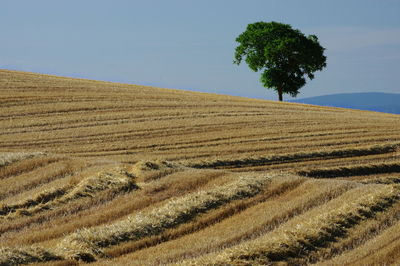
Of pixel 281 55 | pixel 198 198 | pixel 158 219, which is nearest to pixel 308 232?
pixel 158 219

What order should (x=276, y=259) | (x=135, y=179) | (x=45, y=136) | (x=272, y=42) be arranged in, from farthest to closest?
(x=272, y=42) → (x=45, y=136) → (x=135, y=179) → (x=276, y=259)

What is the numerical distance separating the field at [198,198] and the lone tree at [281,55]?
2841 cm

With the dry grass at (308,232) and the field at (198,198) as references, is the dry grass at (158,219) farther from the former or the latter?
the dry grass at (308,232)

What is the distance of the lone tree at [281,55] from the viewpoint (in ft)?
178

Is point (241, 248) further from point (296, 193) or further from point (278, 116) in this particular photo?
point (278, 116)

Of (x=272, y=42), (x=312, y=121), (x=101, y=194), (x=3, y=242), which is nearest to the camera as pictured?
(x=3, y=242)

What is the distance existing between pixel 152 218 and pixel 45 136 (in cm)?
1507

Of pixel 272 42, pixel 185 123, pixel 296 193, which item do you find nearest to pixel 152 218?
pixel 296 193

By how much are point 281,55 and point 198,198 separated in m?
44.3

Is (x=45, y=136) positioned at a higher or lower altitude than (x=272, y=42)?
lower

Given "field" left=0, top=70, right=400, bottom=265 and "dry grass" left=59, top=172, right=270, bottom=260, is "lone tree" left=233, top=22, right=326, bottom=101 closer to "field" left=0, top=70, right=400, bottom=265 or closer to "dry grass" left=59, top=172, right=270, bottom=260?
"field" left=0, top=70, right=400, bottom=265

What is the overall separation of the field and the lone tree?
93.2 ft

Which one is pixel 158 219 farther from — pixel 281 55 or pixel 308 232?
pixel 281 55

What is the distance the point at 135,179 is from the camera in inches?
550
